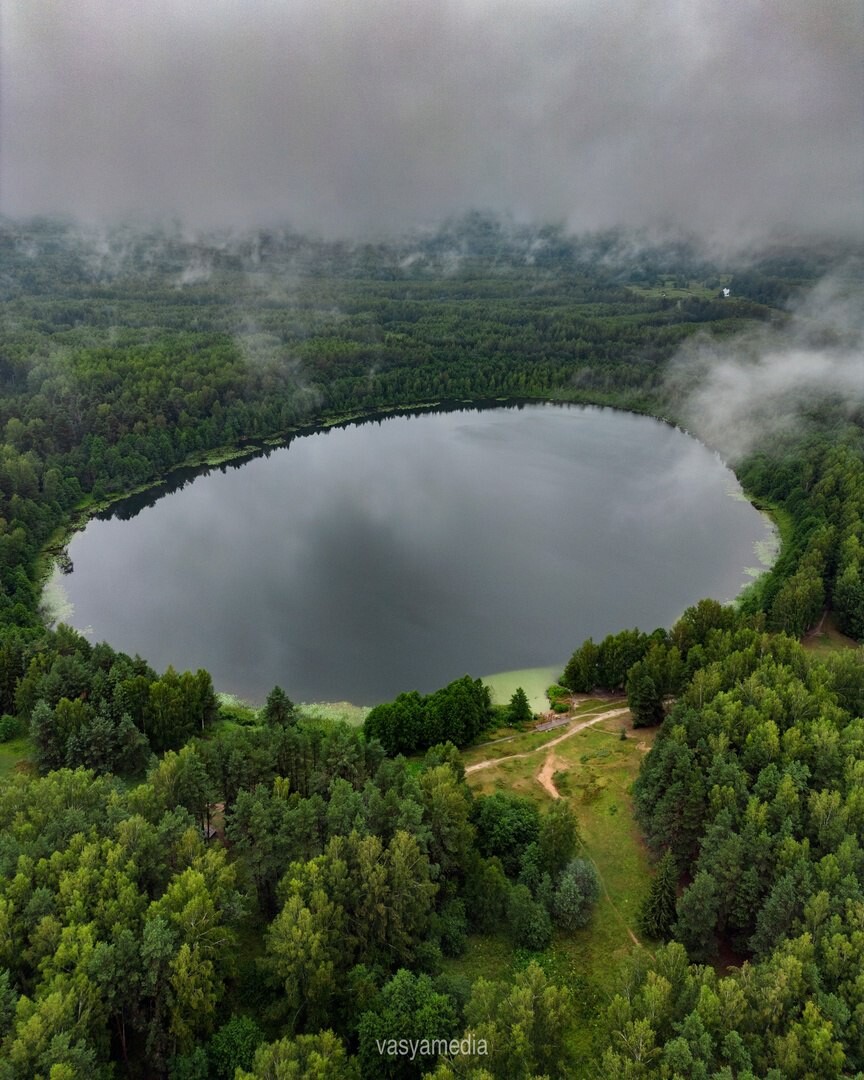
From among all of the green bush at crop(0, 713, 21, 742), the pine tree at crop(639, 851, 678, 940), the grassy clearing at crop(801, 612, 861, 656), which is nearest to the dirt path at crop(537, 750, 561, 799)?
the pine tree at crop(639, 851, 678, 940)

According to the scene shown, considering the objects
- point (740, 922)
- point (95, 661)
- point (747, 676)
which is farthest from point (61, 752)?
point (747, 676)

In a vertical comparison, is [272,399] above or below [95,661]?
above

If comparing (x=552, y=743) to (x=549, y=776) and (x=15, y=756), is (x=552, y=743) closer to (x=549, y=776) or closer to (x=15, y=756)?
(x=549, y=776)

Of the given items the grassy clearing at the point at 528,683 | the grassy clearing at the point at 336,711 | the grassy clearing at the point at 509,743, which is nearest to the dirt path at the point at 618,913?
the grassy clearing at the point at 509,743

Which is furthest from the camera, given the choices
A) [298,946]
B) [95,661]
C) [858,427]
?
[858,427]

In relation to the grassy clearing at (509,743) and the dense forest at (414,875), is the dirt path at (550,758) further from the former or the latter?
the dense forest at (414,875)

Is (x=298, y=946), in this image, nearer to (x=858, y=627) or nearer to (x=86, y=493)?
(x=858, y=627)
